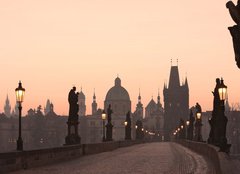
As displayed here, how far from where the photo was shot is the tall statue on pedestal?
37.5m

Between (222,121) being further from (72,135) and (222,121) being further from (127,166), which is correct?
(72,135)

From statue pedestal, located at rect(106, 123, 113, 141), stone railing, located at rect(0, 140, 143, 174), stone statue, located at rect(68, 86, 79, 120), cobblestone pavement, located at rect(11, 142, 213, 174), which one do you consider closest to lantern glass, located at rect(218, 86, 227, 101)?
cobblestone pavement, located at rect(11, 142, 213, 174)

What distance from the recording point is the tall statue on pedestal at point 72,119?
37500mm

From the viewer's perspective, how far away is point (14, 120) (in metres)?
199

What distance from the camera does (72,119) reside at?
3819 centimetres

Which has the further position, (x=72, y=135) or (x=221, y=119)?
(x=72, y=135)

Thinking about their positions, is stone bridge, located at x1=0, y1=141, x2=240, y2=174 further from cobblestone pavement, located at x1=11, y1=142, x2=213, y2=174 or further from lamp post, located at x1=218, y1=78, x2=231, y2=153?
lamp post, located at x1=218, y1=78, x2=231, y2=153

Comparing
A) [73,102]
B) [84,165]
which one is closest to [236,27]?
[84,165]

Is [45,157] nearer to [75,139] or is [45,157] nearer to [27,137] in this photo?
[75,139]

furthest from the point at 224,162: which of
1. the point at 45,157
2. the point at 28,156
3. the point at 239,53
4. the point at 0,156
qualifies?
the point at 45,157

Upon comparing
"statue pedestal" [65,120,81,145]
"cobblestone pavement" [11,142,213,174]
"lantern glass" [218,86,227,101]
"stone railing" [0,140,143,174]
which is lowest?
"cobblestone pavement" [11,142,213,174]

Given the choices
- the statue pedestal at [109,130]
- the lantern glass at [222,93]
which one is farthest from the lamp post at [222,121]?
the statue pedestal at [109,130]

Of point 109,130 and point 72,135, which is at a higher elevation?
point 109,130

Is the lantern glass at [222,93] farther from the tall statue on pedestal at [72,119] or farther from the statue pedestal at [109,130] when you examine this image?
the statue pedestal at [109,130]
